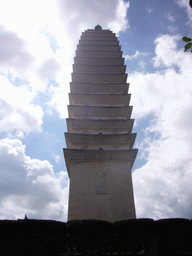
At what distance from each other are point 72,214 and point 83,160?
406 centimetres

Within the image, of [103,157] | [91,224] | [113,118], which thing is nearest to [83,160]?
[103,157]

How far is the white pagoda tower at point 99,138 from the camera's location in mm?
14786

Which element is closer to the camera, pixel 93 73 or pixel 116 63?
pixel 93 73

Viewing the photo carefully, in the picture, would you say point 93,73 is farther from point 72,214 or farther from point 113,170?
point 72,214

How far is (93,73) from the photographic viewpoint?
23250mm

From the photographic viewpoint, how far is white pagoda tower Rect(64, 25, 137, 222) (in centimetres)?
1479

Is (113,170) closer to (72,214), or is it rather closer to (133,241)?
(72,214)

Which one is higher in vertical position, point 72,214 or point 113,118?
point 113,118

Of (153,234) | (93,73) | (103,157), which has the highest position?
(93,73)

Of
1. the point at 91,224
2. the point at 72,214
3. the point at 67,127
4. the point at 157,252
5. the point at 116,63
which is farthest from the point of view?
the point at 116,63

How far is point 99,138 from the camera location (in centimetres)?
1786

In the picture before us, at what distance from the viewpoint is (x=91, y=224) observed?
29.8 feet

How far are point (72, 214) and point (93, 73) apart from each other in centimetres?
1482

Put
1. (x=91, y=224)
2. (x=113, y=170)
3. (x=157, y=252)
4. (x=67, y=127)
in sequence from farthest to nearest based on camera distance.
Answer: (x=67, y=127) < (x=113, y=170) < (x=91, y=224) < (x=157, y=252)
